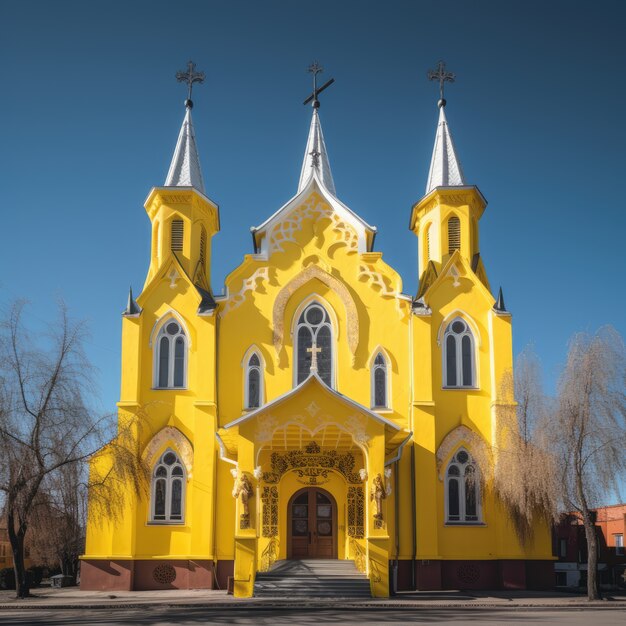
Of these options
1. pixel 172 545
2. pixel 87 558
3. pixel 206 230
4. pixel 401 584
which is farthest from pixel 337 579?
pixel 206 230

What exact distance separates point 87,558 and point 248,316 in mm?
9603

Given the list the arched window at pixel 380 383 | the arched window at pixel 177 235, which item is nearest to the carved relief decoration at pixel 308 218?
the arched window at pixel 177 235

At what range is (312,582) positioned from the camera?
25156 mm

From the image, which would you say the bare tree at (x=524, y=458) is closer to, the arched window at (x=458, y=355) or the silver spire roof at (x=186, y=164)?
the arched window at (x=458, y=355)

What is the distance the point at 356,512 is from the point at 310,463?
Result: 223cm

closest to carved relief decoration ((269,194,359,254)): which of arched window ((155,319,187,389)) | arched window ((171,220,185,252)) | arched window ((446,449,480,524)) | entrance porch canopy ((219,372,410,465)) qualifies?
arched window ((171,220,185,252))

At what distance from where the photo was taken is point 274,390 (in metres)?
29.6

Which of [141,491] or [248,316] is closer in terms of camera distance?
[141,491]

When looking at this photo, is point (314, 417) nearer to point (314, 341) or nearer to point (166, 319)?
point (314, 341)

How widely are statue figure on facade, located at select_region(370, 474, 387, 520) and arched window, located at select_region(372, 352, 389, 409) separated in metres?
4.37

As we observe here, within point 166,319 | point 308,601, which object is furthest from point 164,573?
point 166,319

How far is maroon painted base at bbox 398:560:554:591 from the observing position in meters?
27.9

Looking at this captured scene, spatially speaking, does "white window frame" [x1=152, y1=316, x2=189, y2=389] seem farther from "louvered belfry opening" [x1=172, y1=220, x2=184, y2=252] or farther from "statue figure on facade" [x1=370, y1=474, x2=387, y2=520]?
"statue figure on facade" [x1=370, y1=474, x2=387, y2=520]

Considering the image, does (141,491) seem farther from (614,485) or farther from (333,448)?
(614,485)
